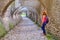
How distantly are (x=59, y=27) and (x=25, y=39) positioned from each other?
5.71 feet

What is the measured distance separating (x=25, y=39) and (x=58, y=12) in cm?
188

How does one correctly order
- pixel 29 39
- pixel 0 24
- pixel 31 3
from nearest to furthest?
pixel 29 39 → pixel 0 24 → pixel 31 3

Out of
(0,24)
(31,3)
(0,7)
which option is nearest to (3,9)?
(0,7)

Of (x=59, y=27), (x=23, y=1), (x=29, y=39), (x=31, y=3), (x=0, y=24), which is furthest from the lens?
(x=23, y=1)

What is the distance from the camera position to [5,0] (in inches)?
396

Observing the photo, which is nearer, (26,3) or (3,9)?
(3,9)

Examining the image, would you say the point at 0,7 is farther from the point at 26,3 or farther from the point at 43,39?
the point at 26,3

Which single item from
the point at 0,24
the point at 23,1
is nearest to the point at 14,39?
the point at 0,24

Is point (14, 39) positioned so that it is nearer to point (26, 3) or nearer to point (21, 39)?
point (21, 39)

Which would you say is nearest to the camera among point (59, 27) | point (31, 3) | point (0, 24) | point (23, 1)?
point (59, 27)

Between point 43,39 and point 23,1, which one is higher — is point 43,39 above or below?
below

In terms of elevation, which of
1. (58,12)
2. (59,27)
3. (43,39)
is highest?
(58,12)

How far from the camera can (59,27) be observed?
7.04 meters

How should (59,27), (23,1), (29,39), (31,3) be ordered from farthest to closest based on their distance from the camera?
(23,1) < (31,3) < (29,39) < (59,27)
